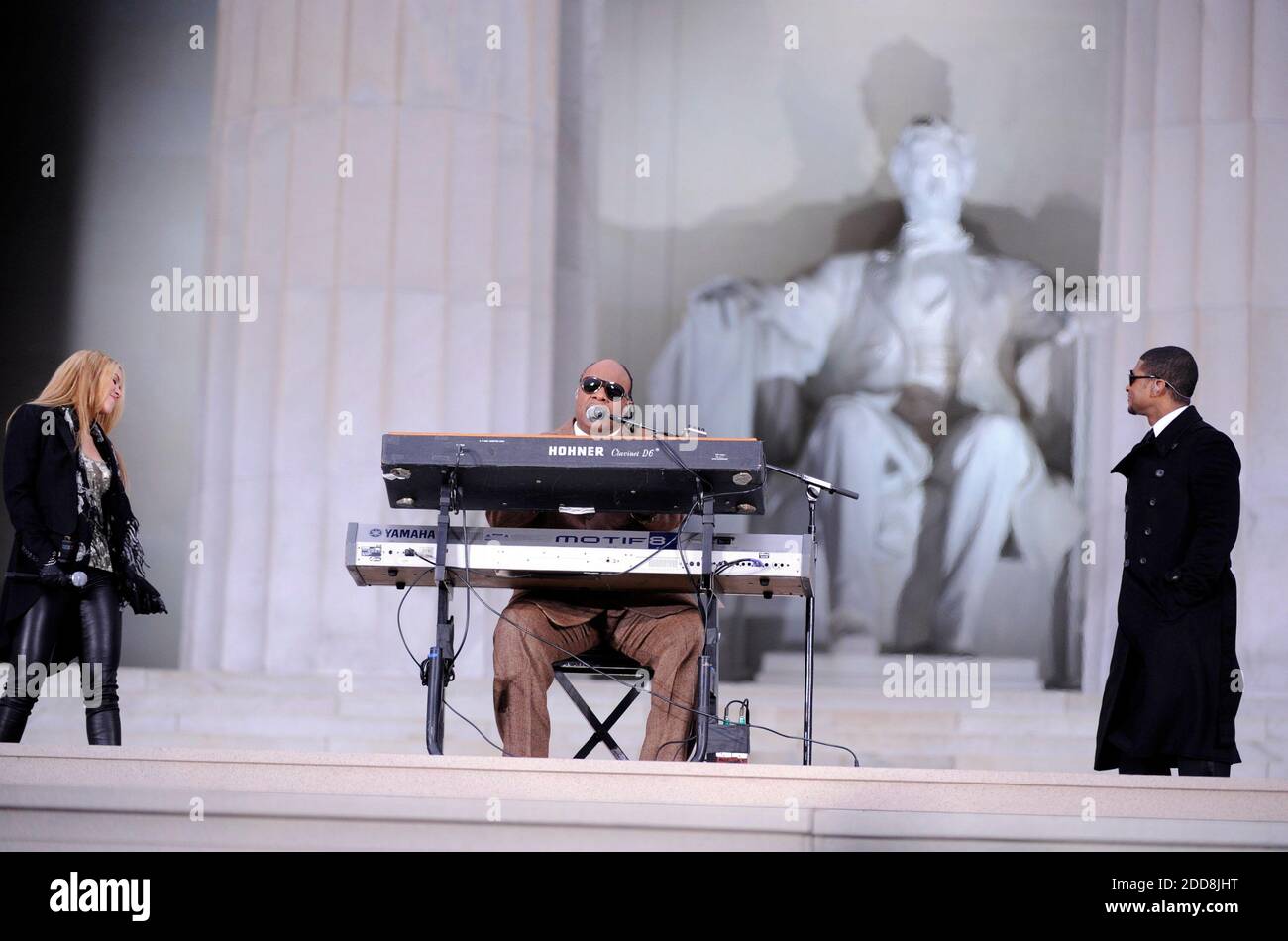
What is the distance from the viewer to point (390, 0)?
26.7 feet

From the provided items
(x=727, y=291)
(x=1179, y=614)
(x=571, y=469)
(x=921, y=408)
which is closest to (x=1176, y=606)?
(x=1179, y=614)

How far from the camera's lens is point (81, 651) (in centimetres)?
494

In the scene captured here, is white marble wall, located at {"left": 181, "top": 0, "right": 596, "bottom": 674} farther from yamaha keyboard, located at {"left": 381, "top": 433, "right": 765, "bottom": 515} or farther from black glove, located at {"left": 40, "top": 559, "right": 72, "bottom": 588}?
yamaha keyboard, located at {"left": 381, "top": 433, "right": 765, "bottom": 515}

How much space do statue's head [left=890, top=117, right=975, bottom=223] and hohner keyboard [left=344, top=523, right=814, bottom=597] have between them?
6.75 meters

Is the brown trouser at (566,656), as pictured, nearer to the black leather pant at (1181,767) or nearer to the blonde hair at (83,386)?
the black leather pant at (1181,767)

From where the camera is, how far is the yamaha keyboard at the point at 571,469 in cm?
425

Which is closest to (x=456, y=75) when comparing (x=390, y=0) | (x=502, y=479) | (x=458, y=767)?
(x=390, y=0)

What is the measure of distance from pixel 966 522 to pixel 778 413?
1413 millimetres

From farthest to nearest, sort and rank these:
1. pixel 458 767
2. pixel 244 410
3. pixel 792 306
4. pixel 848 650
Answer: pixel 792 306 < pixel 848 650 < pixel 244 410 < pixel 458 767

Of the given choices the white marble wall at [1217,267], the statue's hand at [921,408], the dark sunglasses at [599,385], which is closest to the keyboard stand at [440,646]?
the dark sunglasses at [599,385]

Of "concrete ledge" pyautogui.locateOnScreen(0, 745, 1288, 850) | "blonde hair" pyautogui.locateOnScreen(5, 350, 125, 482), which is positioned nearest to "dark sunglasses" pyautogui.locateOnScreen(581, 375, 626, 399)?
"concrete ledge" pyautogui.locateOnScreen(0, 745, 1288, 850)

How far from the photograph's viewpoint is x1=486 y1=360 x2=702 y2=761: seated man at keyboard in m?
4.56

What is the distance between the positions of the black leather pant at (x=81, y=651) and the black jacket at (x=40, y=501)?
53mm

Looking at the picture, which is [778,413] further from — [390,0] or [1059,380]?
[390,0]
